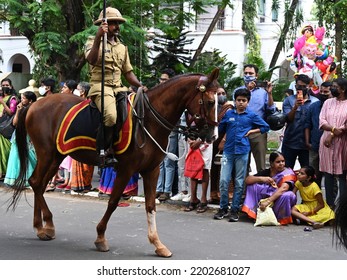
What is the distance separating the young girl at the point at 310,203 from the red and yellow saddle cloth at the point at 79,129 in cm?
293

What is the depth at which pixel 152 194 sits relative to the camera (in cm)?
693

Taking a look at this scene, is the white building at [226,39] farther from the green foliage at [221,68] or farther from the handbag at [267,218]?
the handbag at [267,218]

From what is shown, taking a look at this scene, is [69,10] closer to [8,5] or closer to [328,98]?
[8,5]

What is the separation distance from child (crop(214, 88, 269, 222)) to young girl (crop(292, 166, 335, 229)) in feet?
2.62

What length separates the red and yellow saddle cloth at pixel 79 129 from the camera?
7.12 metres

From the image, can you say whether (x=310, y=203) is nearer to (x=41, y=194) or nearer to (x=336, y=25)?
(x=41, y=194)

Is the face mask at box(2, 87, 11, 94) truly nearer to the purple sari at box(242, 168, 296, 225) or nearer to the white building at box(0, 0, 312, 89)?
the purple sari at box(242, 168, 296, 225)

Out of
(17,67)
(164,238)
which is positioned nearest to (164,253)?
(164,238)

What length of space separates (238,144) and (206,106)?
2.09 metres

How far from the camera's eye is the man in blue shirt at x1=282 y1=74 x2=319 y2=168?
9.20 metres

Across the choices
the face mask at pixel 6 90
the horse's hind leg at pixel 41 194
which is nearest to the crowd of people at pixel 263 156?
the horse's hind leg at pixel 41 194

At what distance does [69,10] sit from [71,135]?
7951 mm

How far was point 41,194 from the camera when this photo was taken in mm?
7578
